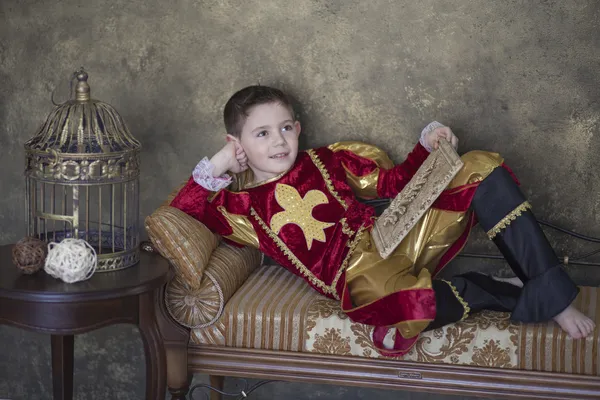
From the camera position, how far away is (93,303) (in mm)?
2232

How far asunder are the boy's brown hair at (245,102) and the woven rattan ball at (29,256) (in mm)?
800

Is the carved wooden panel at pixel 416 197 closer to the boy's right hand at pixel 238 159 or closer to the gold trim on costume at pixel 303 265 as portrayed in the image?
the gold trim on costume at pixel 303 265

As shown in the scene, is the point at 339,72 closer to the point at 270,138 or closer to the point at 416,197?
the point at 270,138

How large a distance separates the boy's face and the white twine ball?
697 mm

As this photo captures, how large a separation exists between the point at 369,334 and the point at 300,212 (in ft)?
1.73

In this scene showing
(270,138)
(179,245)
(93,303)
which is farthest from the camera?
(270,138)

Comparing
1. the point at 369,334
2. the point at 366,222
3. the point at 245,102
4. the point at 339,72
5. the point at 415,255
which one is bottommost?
the point at 369,334

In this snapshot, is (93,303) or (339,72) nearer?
(93,303)

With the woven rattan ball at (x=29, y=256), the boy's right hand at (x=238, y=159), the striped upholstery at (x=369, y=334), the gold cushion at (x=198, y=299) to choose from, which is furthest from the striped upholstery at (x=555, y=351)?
the woven rattan ball at (x=29, y=256)

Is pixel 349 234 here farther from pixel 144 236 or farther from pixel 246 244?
pixel 144 236

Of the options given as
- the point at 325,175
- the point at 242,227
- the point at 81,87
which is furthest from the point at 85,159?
the point at 325,175

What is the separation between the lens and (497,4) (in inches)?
111

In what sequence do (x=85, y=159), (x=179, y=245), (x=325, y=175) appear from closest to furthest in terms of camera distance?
(x=85, y=159) < (x=179, y=245) < (x=325, y=175)

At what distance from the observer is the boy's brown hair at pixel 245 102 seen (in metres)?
2.74
